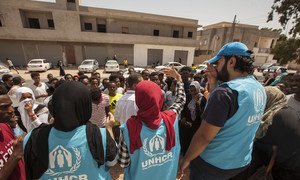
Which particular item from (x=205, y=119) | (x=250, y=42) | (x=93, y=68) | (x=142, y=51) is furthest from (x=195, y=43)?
(x=205, y=119)

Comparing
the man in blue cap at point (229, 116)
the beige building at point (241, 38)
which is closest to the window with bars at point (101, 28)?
the beige building at point (241, 38)

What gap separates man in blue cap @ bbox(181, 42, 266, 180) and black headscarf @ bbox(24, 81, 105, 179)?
100 cm

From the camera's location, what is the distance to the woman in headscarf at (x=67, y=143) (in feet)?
3.51

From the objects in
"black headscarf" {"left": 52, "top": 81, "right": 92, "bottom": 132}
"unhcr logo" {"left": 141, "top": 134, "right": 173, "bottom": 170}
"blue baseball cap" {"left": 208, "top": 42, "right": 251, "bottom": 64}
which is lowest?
"unhcr logo" {"left": 141, "top": 134, "right": 173, "bottom": 170}

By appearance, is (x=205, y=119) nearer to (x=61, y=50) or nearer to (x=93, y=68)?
(x=93, y=68)

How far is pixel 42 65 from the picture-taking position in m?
15.3

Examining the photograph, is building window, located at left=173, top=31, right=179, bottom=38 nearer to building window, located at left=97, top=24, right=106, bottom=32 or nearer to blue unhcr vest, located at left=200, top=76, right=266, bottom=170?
building window, located at left=97, top=24, right=106, bottom=32

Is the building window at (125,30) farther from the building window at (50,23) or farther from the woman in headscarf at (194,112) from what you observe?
the woman in headscarf at (194,112)

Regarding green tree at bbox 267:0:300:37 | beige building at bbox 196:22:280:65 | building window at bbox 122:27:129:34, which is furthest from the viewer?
beige building at bbox 196:22:280:65

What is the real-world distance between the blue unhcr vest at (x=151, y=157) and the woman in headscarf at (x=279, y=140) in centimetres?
138

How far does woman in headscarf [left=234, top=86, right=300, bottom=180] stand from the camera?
181cm

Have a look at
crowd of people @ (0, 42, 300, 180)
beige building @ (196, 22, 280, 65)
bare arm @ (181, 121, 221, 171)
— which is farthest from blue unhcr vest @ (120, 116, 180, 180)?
beige building @ (196, 22, 280, 65)

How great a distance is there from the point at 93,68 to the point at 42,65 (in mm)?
4935

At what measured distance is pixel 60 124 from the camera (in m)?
1.08
